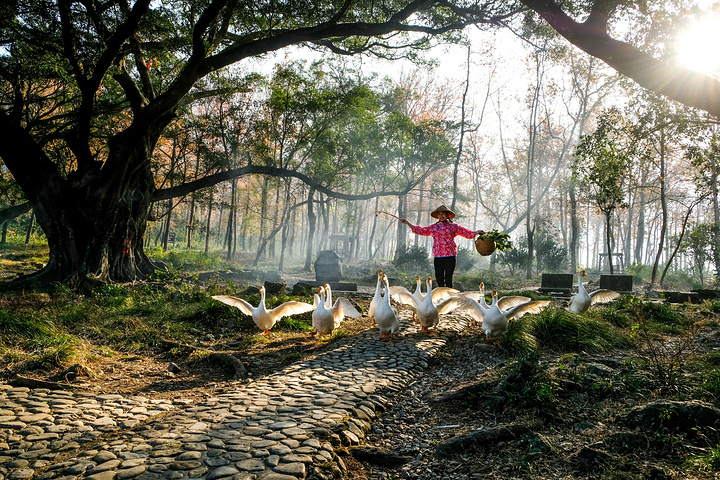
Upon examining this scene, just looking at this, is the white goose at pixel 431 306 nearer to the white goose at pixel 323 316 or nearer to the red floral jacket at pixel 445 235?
the red floral jacket at pixel 445 235

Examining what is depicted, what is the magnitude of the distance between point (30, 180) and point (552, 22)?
1183cm

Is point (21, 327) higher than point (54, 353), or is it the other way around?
point (21, 327)

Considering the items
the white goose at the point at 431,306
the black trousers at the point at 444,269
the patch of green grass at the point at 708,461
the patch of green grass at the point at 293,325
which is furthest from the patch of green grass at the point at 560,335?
the patch of green grass at the point at 293,325

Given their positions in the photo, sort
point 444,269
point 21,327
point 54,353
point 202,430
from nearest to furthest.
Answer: point 202,430, point 54,353, point 21,327, point 444,269

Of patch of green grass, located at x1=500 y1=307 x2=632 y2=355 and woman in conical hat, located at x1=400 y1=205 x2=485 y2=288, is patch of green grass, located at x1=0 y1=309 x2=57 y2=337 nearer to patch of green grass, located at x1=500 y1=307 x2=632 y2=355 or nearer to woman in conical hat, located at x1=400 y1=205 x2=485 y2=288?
woman in conical hat, located at x1=400 y1=205 x2=485 y2=288

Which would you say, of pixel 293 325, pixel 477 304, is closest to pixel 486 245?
pixel 477 304

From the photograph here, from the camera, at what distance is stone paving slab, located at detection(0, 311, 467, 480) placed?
2.86 m

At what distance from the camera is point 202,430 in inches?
135

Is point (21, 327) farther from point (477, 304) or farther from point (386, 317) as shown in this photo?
point (477, 304)

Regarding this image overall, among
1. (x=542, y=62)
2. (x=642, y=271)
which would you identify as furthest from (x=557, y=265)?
(x=542, y=62)

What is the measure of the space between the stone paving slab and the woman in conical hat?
4.01 metres

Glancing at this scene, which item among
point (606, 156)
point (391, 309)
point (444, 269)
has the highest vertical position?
point (606, 156)

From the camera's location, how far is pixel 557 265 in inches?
950

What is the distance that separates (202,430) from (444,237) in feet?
20.5
